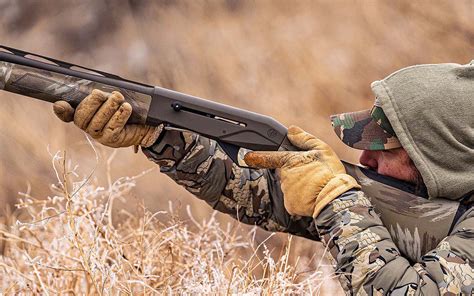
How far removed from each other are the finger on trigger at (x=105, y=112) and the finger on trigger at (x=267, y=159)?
18.1 inches

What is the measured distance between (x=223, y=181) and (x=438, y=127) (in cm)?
73

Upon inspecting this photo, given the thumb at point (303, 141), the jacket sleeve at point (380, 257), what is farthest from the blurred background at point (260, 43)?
the jacket sleeve at point (380, 257)

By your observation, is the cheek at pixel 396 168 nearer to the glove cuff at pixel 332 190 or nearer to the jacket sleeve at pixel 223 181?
the glove cuff at pixel 332 190

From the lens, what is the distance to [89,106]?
2.65 metres

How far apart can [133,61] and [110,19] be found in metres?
0.48

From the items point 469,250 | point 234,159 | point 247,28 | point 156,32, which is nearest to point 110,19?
point 156,32

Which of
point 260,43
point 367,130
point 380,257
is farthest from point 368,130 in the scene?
point 260,43

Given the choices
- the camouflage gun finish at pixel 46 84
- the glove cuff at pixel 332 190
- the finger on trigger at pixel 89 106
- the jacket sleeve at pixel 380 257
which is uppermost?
the camouflage gun finish at pixel 46 84

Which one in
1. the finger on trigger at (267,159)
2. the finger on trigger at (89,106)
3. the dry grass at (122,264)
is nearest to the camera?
the finger on trigger at (89,106)

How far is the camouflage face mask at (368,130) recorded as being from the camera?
2.85 meters

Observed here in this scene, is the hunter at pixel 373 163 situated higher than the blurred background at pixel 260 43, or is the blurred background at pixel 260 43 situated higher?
the blurred background at pixel 260 43

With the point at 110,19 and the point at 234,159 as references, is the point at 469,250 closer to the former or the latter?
the point at 234,159

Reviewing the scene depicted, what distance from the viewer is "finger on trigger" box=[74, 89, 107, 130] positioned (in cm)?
265

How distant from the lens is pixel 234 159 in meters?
2.93
